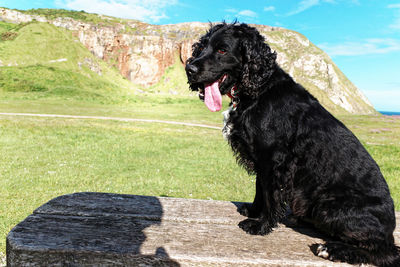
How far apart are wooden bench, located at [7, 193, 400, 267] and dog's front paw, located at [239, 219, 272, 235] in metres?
0.06

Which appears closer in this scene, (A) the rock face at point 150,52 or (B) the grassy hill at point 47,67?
(B) the grassy hill at point 47,67

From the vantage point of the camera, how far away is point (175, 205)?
3.46 meters

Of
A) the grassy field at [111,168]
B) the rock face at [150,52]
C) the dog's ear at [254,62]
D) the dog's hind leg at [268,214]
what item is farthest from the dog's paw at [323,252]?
the rock face at [150,52]

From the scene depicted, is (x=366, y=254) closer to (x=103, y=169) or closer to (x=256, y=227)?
(x=256, y=227)

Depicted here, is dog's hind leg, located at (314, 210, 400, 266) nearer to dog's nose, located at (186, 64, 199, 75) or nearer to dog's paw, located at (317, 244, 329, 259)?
dog's paw, located at (317, 244, 329, 259)

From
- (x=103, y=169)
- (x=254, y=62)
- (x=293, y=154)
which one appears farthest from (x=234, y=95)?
(x=103, y=169)

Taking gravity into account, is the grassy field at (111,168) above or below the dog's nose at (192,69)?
below

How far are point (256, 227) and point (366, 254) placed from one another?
0.98 metres

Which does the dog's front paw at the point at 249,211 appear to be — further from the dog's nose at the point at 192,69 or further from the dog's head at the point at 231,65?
the dog's nose at the point at 192,69

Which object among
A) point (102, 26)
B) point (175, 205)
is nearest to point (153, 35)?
point (102, 26)

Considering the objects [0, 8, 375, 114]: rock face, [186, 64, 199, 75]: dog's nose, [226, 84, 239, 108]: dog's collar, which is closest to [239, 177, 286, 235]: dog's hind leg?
[226, 84, 239, 108]: dog's collar

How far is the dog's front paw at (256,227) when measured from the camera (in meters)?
2.88

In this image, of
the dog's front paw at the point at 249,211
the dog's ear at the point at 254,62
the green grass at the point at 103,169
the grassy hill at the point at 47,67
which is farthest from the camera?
the grassy hill at the point at 47,67

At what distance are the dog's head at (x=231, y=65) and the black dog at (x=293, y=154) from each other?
0.04 feet
